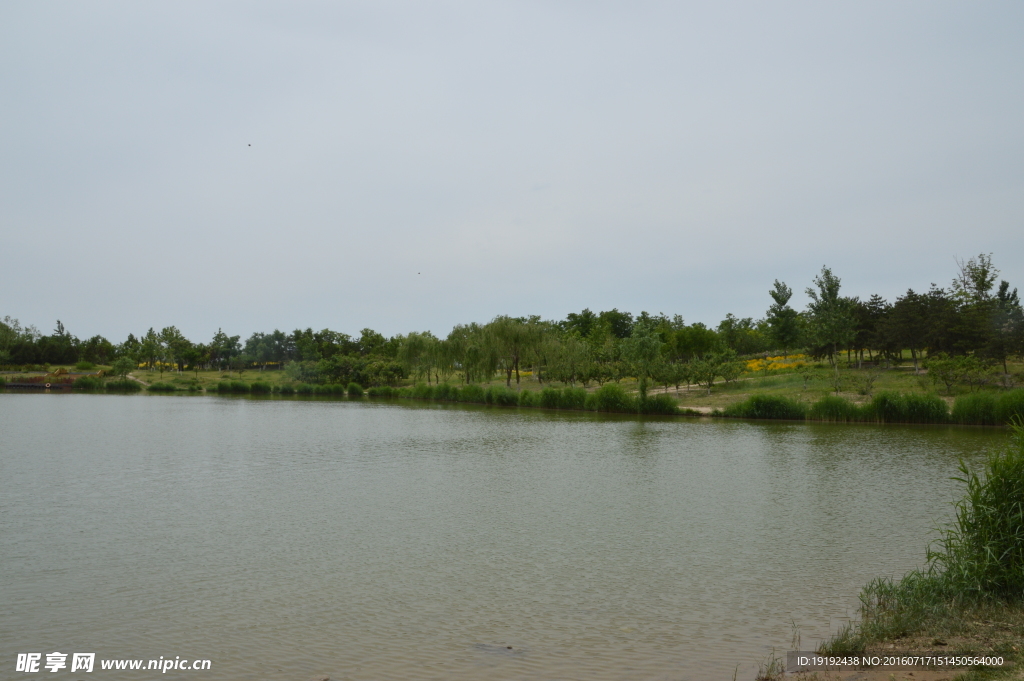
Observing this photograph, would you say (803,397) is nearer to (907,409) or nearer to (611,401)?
(907,409)

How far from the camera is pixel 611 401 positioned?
157 feet

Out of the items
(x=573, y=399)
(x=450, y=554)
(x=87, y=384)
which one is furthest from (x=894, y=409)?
(x=87, y=384)

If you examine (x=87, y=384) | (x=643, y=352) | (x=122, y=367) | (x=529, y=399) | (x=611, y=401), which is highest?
(x=643, y=352)

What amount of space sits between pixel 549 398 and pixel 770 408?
16.7m

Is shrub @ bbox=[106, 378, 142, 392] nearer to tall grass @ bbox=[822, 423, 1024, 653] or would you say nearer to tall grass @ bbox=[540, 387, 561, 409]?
tall grass @ bbox=[540, 387, 561, 409]

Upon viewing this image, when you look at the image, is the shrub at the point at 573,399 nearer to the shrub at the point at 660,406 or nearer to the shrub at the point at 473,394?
the shrub at the point at 660,406

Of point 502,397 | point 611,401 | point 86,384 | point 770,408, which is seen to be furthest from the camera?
point 86,384

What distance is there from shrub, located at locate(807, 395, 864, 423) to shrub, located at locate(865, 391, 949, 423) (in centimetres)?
65

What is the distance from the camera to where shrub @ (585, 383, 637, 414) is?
154 feet

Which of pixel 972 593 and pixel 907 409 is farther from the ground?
pixel 907 409

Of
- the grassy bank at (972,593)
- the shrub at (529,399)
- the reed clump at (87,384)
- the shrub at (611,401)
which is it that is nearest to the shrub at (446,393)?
the shrub at (529,399)

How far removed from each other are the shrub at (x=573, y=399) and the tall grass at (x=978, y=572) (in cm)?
4118

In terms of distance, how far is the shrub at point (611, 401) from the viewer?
4681 cm

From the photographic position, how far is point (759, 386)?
163 feet
